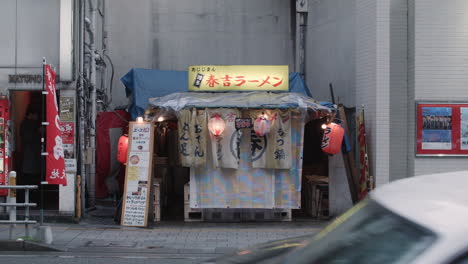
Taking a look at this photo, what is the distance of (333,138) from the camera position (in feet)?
41.0

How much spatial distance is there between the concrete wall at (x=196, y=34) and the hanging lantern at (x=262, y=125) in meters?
6.55

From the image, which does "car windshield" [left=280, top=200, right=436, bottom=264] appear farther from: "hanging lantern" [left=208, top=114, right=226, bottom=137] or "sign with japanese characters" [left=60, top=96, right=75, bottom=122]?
"sign with japanese characters" [left=60, top=96, right=75, bottom=122]

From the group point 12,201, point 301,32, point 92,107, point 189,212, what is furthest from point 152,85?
point 12,201

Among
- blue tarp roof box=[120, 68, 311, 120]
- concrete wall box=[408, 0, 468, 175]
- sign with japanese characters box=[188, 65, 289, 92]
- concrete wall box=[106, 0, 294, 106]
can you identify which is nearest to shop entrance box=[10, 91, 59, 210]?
blue tarp roof box=[120, 68, 311, 120]

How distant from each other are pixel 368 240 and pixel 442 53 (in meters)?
11.4

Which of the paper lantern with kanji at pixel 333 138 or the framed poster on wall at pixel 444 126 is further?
the framed poster on wall at pixel 444 126

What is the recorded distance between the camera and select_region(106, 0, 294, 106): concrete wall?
1819 cm

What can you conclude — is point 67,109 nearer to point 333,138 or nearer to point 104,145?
point 104,145

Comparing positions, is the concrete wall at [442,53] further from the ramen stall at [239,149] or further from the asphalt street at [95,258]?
the asphalt street at [95,258]

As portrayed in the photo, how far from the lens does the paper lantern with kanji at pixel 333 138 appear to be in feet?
41.0

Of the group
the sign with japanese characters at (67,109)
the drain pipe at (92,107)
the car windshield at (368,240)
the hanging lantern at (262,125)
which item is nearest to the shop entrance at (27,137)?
the drain pipe at (92,107)

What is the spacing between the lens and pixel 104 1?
58.3 ft

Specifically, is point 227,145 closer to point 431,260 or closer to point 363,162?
point 363,162

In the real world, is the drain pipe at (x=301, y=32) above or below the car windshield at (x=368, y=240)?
above
